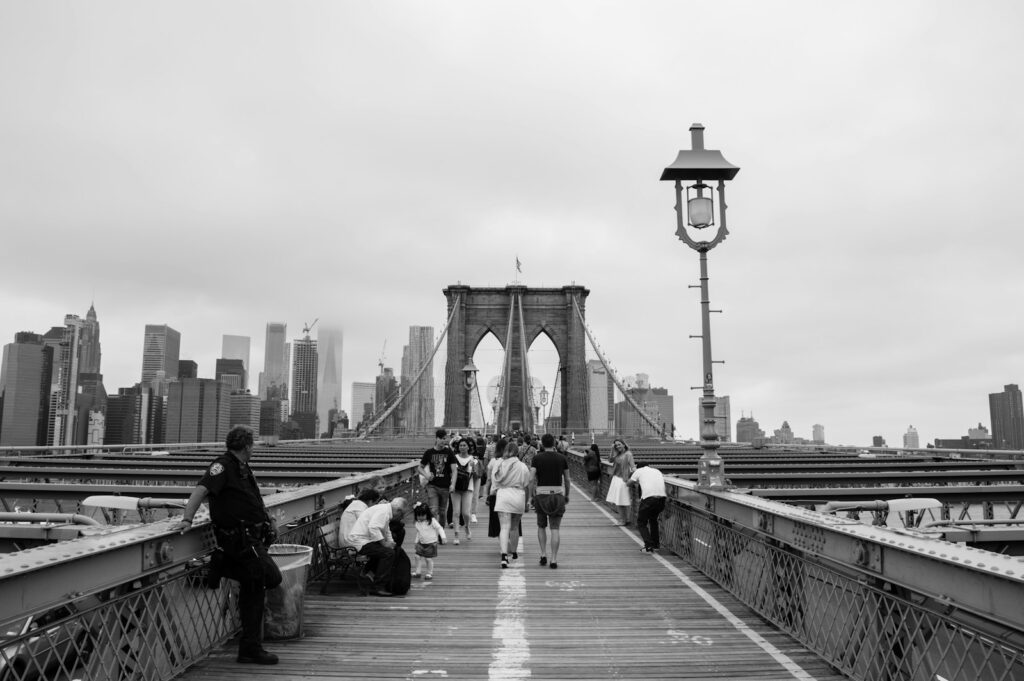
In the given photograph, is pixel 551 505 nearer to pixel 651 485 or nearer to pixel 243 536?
pixel 651 485

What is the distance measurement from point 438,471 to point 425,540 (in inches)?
117

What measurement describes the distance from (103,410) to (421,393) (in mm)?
51284

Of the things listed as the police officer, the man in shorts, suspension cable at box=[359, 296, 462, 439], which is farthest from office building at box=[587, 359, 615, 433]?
the police officer

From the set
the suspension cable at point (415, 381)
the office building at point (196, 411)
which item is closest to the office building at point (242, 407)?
the office building at point (196, 411)

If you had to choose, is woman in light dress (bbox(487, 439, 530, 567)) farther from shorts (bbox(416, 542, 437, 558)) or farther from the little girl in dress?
shorts (bbox(416, 542, 437, 558))

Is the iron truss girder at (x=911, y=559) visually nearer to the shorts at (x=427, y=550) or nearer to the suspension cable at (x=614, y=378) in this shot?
the shorts at (x=427, y=550)

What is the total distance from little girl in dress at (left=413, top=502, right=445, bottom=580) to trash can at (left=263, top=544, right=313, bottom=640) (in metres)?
2.42

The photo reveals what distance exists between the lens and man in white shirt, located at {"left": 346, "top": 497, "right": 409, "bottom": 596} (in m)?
7.11

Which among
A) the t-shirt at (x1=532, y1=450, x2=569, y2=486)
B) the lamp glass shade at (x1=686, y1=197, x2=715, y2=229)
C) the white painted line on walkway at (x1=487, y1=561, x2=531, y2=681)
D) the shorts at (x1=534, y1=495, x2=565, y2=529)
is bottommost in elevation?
the white painted line on walkway at (x1=487, y1=561, x2=531, y2=681)

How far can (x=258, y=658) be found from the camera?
189 inches

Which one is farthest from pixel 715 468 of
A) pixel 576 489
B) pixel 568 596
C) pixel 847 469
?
pixel 576 489

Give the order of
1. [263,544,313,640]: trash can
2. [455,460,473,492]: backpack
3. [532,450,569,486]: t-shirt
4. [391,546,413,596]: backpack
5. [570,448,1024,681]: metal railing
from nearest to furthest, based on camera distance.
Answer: [570,448,1024,681]: metal railing, [263,544,313,640]: trash can, [391,546,413,596]: backpack, [532,450,569,486]: t-shirt, [455,460,473,492]: backpack

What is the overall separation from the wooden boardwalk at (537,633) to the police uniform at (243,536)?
305 mm

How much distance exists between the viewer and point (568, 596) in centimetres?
721
